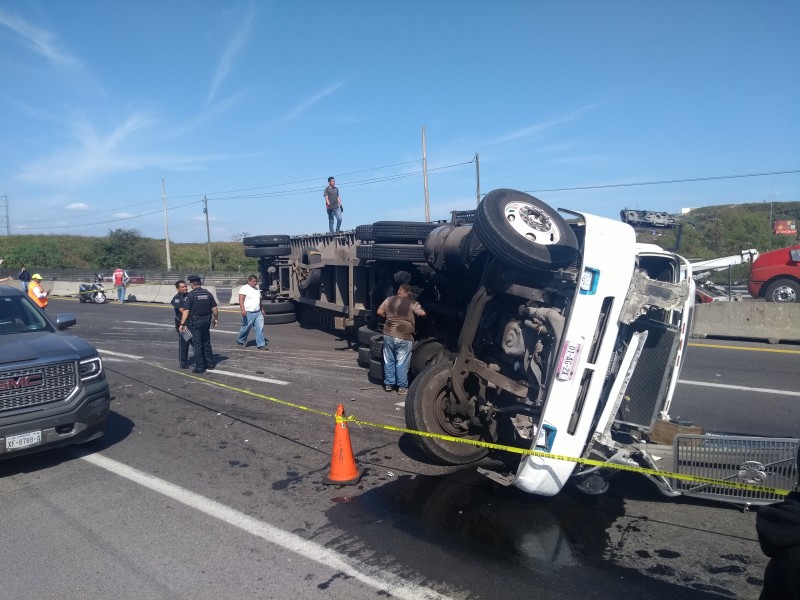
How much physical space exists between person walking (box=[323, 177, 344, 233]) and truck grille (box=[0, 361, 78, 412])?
1202 centimetres

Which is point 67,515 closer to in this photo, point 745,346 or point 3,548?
Result: point 3,548

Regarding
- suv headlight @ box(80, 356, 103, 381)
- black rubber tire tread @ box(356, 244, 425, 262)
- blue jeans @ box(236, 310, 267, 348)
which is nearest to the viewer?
suv headlight @ box(80, 356, 103, 381)

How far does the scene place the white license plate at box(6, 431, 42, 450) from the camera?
5.62 meters

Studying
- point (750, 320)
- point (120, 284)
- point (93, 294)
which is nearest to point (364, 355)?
point (750, 320)

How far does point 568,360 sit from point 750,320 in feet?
38.0

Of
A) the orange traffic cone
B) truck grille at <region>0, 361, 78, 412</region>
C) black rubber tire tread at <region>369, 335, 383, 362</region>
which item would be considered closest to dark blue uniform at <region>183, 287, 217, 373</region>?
black rubber tire tread at <region>369, 335, 383, 362</region>

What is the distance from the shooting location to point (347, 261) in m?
12.4

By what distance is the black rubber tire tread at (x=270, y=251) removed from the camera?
55.1 ft

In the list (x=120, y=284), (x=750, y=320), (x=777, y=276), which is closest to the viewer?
(x=750, y=320)

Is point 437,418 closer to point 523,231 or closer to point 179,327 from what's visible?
point 523,231

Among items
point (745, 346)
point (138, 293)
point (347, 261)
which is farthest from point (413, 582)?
point (138, 293)

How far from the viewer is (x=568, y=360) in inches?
182

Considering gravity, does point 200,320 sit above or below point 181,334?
above

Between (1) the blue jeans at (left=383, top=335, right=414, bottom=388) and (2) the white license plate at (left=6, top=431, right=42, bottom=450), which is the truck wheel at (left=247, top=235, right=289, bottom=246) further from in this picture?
(2) the white license plate at (left=6, top=431, right=42, bottom=450)
